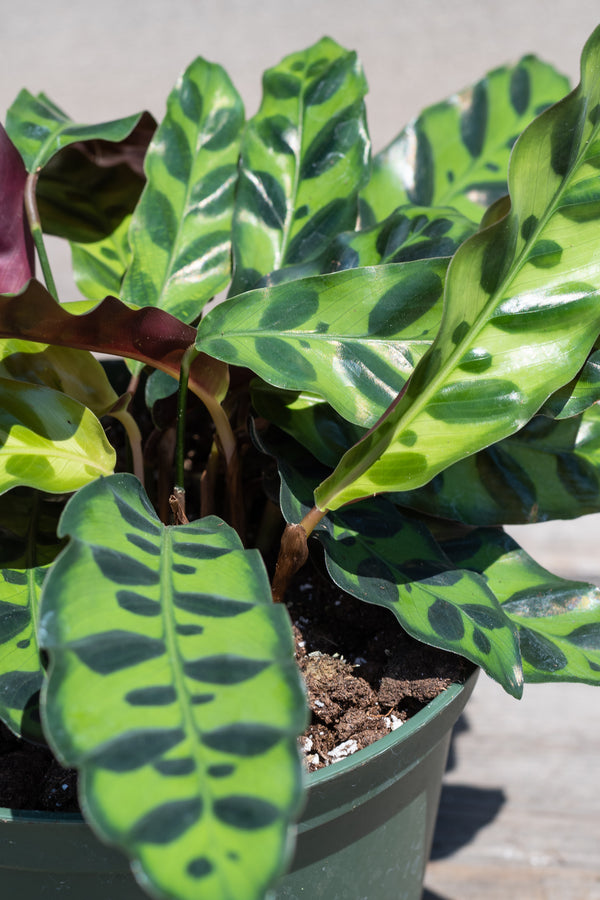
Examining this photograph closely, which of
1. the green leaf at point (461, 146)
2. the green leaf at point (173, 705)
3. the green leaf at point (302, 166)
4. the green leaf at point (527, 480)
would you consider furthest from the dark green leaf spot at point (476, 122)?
the green leaf at point (173, 705)

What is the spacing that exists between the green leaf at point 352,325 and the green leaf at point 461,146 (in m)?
0.25

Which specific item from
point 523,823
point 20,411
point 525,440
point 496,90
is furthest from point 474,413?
point 523,823

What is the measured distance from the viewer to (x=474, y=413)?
474 millimetres

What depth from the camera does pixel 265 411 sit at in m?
0.57

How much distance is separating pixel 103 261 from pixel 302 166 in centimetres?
20

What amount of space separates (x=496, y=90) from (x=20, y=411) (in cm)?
51

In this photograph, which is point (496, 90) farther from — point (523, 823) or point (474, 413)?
point (523, 823)

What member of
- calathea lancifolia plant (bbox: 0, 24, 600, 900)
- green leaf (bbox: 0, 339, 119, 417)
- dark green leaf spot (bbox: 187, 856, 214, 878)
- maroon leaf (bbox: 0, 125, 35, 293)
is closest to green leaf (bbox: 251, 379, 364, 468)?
calathea lancifolia plant (bbox: 0, 24, 600, 900)

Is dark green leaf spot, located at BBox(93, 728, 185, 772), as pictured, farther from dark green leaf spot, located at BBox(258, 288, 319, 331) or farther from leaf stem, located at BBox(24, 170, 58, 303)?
leaf stem, located at BBox(24, 170, 58, 303)

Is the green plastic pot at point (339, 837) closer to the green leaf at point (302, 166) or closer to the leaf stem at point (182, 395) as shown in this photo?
the leaf stem at point (182, 395)

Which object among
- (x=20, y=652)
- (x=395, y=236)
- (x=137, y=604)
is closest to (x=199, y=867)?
(x=137, y=604)

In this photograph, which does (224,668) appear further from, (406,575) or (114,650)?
(406,575)

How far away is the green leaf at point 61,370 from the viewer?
1.82 ft

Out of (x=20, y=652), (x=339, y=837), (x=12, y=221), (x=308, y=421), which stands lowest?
(x=339, y=837)
